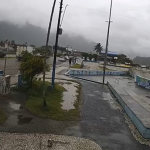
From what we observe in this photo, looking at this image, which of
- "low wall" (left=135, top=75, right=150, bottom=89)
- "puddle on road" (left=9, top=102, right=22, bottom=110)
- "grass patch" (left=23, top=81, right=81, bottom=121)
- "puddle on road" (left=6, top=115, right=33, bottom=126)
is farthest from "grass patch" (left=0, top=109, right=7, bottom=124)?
"low wall" (left=135, top=75, right=150, bottom=89)

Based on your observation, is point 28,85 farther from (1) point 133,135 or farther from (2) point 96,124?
(1) point 133,135

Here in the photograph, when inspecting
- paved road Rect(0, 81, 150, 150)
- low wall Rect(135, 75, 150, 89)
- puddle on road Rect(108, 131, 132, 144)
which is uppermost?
low wall Rect(135, 75, 150, 89)

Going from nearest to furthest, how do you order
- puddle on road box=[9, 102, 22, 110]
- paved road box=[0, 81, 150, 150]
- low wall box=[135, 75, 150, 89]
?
paved road box=[0, 81, 150, 150]
puddle on road box=[9, 102, 22, 110]
low wall box=[135, 75, 150, 89]

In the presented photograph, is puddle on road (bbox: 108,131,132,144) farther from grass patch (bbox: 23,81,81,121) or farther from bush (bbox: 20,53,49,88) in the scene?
bush (bbox: 20,53,49,88)

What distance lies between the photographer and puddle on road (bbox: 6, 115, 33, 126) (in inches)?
386

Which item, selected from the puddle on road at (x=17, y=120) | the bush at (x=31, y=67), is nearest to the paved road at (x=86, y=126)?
the puddle on road at (x=17, y=120)

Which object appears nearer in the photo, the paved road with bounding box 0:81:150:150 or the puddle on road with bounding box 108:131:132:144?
the paved road with bounding box 0:81:150:150

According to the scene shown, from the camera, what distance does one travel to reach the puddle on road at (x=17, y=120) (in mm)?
9801

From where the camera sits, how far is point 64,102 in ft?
49.4

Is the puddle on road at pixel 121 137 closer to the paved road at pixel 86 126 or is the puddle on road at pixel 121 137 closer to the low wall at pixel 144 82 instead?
the paved road at pixel 86 126

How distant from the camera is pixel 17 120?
10188 millimetres

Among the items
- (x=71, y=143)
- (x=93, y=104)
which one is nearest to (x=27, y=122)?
(x=71, y=143)

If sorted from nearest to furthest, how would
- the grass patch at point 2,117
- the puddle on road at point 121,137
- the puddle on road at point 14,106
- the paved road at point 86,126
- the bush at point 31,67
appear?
1. the paved road at point 86,126
2. the puddle on road at point 121,137
3. the grass patch at point 2,117
4. the puddle on road at point 14,106
5. the bush at point 31,67

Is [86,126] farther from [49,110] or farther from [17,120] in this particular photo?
[17,120]
